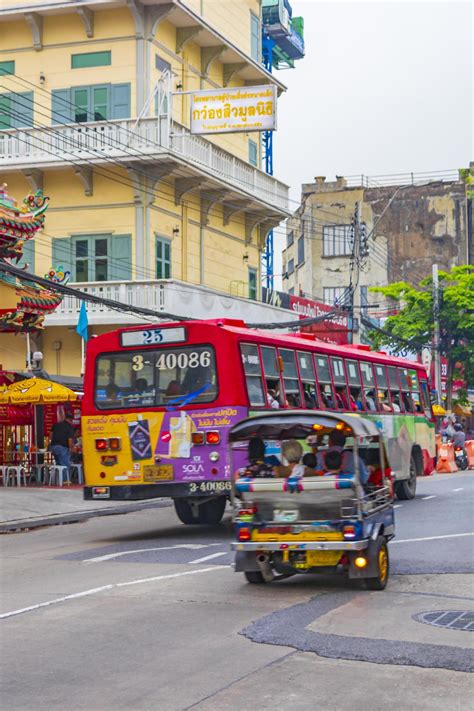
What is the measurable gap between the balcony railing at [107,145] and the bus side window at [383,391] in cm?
1204

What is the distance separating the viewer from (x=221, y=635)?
32.6 feet

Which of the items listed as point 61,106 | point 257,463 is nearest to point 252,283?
point 61,106

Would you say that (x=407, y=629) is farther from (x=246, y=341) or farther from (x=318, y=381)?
(x=318, y=381)

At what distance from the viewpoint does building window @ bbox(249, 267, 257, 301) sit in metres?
43.6

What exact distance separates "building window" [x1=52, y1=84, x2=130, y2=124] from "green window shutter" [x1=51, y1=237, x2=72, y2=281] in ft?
12.7

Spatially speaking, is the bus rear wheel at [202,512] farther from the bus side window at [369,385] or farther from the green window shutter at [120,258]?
the green window shutter at [120,258]

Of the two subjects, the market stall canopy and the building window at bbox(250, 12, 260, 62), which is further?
the building window at bbox(250, 12, 260, 62)

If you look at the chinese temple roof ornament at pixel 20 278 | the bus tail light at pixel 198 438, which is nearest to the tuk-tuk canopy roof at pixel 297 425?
the bus tail light at pixel 198 438

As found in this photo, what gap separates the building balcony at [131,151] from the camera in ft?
114

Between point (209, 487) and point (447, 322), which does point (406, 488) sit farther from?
point (447, 322)

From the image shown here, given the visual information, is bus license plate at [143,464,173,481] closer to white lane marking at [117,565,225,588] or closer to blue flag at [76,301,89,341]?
white lane marking at [117,565,225,588]

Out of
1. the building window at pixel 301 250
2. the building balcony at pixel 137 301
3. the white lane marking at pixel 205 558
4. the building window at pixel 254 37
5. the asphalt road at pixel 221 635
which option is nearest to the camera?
the asphalt road at pixel 221 635

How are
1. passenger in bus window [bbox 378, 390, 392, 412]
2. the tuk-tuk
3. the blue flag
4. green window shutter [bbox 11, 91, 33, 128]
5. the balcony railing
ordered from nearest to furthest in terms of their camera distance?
the tuk-tuk < passenger in bus window [bbox 378, 390, 392, 412] < the blue flag < the balcony railing < green window shutter [bbox 11, 91, 33, 128]

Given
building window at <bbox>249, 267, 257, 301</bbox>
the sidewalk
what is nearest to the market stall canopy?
the sidewalk
